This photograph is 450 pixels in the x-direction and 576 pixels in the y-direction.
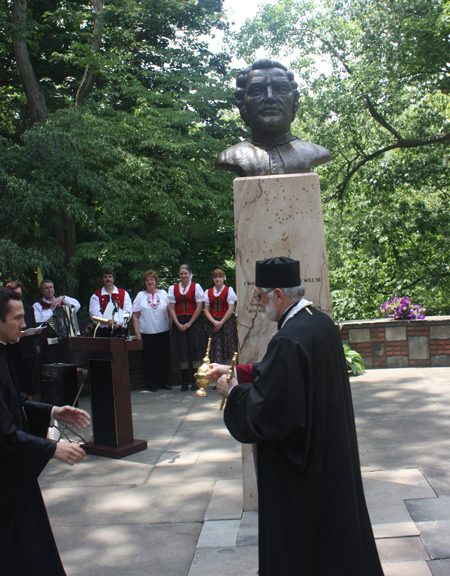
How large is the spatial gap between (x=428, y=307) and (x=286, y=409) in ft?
60.3

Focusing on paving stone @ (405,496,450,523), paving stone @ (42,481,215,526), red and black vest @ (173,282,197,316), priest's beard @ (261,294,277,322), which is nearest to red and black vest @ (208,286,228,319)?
red and black vest @ (173,282,197,316)

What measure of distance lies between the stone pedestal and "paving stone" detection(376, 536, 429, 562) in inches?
40.6

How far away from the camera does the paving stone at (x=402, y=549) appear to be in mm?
3355

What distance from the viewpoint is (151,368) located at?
29.6ft

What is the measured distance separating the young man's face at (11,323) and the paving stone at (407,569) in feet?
8.02

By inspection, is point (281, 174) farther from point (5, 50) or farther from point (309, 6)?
point (309, 6)

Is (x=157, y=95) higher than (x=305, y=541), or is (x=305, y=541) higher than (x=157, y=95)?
(x=157, y=95)

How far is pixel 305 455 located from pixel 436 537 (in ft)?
5.40

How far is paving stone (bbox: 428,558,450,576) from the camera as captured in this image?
10.4 feet

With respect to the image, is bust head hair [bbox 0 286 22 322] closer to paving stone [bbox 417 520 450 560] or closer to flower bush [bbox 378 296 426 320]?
paving stone [bbox 417 520 450 560]

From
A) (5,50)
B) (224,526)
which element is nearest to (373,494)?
(224,526)

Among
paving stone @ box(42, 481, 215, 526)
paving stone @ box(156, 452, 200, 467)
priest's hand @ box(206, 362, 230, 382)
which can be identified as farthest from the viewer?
paving stone @ box(156, 452, 200, 467)

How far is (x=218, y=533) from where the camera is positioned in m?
3.85

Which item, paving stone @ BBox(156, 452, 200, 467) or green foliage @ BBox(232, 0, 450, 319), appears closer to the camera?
paving stone @ BBox(156, 452, 200, 467)
